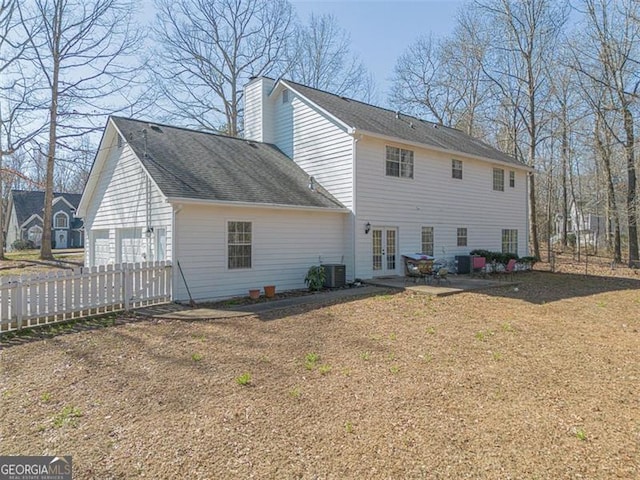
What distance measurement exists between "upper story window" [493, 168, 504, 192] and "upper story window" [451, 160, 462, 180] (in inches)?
110

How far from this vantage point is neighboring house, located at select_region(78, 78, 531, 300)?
11.0 meters

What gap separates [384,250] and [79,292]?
9683 millimetres

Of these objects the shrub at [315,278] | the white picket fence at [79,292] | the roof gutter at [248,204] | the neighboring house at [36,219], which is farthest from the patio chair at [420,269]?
the neighboring house at [36,219]

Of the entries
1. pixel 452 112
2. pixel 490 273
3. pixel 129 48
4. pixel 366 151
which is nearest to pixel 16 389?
pixel 366 151

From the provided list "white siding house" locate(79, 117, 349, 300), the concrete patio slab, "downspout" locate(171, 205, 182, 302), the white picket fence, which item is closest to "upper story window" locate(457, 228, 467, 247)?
the concrete patio slab

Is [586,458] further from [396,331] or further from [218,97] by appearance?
[218,97]

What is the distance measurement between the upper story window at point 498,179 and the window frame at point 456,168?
2.80 metres

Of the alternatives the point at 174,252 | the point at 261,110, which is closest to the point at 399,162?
the point at 261,110

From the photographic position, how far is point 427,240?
1592 centimetres

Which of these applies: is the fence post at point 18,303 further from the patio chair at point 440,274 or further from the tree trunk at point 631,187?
the tree trunk at point 631,187

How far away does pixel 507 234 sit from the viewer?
19.8m

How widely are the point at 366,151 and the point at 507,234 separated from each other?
1030 centimetres

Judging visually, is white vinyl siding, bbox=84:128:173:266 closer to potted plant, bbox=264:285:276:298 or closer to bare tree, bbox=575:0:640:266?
potted plant, bbox=264:285:276:298

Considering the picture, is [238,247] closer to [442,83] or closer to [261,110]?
[261,110]
